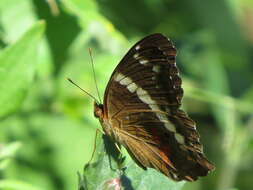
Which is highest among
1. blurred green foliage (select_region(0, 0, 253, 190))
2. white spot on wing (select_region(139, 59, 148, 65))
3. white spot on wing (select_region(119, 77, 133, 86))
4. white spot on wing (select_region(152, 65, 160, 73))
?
white spot on wing (select_region(139, 59, 148, 65))

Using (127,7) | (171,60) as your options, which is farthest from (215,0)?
(171,60)

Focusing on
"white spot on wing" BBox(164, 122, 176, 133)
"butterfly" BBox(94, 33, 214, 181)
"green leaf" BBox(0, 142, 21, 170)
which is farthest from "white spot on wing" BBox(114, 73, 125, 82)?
"green leaf" BBox(0, 142, 21, 170)

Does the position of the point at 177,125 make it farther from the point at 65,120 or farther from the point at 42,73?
the point at 65,120

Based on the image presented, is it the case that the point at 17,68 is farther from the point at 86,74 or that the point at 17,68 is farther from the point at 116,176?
the point at 86,74

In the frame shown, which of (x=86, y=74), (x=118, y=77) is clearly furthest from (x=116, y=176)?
(x=86, y=74)

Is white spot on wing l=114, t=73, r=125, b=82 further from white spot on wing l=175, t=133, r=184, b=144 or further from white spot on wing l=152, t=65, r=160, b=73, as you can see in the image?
white spot on wing l=175, t=133, r=184, b=144

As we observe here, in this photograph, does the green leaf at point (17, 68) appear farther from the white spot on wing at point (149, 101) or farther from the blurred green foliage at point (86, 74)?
the white spot on wing at point (149, 101)

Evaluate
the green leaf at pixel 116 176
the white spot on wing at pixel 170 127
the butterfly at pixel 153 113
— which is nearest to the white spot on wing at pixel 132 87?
the butterfly at pixel 153 113
